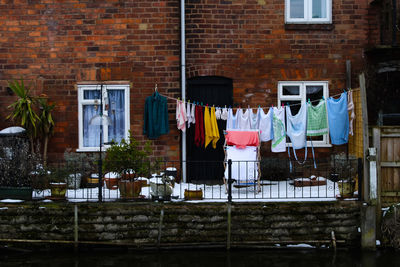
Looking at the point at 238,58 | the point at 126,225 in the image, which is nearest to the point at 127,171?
the point at 126,225

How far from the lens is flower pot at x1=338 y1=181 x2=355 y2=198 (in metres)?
8.80

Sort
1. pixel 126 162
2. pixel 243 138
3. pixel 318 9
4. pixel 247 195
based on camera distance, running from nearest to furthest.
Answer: pixel 126 162
pixel 247 195
pixel 243 138
pixel 318 9

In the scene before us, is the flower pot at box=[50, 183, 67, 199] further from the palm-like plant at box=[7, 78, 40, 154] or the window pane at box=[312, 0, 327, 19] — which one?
the window pane at box=[312, 0, 327, 19]

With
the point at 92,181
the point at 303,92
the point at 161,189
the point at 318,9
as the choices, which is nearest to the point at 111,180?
the point at 92,181

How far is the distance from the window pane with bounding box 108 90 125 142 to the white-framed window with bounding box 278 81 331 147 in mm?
3755

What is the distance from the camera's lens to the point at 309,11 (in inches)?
456

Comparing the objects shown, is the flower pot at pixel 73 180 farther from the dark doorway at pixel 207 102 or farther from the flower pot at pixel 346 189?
the flower pot at pixel 346 189

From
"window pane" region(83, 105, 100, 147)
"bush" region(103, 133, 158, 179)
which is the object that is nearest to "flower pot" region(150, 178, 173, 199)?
"bush" region(103, 133, 158, 179)

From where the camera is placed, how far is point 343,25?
11516mm

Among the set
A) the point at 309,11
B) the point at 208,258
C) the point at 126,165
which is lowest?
the point at 208,258

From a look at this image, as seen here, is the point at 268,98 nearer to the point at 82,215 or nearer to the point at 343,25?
the point at 343,25

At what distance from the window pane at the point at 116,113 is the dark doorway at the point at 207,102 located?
157 centimetres

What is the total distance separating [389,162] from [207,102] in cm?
447

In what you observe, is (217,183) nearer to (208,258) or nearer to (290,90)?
(290,90)
